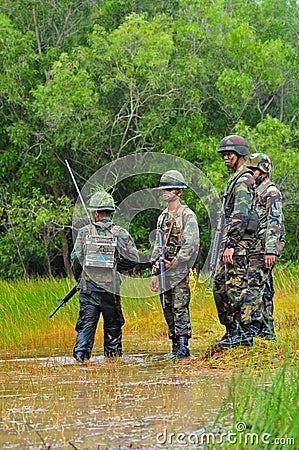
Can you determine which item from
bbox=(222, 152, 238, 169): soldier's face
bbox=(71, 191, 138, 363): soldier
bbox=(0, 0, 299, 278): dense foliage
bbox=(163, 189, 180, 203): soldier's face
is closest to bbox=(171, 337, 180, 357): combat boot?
bbox=(71, 191, 138, 363): soldier

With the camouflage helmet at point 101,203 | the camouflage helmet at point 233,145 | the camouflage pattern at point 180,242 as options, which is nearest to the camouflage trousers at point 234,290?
the camouflage pattern at point 180,242

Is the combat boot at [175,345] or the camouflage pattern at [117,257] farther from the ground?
the camouflage pattern at [117,257]

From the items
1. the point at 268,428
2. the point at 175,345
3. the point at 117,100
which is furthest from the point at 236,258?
the point at 117,100

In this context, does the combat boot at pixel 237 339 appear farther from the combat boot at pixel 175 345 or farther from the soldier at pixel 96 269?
the soldier at pixel 96 269

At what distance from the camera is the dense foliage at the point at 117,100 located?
25312 mm

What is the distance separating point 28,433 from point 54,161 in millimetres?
22502

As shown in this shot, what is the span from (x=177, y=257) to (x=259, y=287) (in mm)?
973

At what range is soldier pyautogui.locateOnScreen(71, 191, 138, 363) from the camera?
9.49 metres

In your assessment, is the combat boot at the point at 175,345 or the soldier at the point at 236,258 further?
the combat boot at the point at 175,345

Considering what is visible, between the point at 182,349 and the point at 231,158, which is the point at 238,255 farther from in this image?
the point at 182,349

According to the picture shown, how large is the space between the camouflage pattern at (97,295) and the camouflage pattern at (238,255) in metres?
1.34

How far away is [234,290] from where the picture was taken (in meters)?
8.70

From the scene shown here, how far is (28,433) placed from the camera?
555 cm

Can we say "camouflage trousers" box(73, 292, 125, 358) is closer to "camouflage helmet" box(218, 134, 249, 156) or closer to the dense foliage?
"camouflage helmet" box(218, 134, 249, 156)
